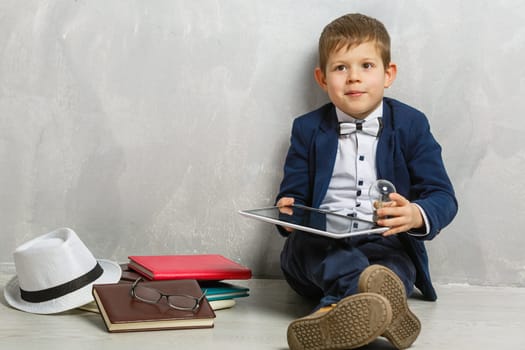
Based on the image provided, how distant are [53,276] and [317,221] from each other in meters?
0.60

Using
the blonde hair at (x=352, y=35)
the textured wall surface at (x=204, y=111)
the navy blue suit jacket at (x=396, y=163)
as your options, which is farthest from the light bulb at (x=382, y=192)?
the textured wall surface at (x=204, y=111)

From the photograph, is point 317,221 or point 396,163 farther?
point 396,163

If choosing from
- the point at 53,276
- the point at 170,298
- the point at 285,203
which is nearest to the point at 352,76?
the point at 285,203

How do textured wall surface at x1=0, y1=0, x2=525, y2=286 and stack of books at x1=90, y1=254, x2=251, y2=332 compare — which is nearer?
stack of books at x1=90, y1=254, x2=251, y2=332

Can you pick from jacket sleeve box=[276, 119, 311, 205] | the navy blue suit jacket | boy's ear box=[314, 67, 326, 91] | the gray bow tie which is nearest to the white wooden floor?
the navy blue suit jacket

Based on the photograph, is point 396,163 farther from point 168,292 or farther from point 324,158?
point 168,292

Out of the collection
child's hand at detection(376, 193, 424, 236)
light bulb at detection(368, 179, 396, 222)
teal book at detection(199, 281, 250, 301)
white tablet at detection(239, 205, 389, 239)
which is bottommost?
teal book at detection(199, 281, 250, 301)

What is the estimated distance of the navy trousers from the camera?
1812mm

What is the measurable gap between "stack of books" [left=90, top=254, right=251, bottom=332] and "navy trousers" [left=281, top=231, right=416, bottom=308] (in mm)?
131

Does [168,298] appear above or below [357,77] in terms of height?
below

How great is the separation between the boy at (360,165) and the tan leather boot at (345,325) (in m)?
0.26

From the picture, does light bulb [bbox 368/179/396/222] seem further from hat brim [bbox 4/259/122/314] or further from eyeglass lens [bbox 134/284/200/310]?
hat brim [bbox 4/259/122/314]

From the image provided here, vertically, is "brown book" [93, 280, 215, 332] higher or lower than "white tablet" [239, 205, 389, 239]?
lower

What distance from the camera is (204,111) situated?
7.57ft
